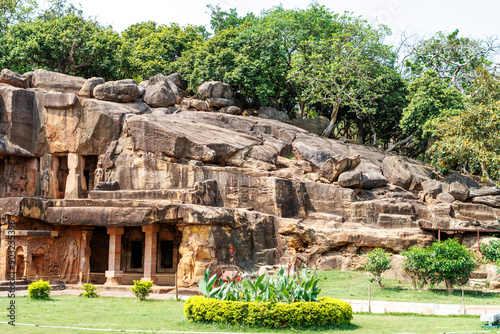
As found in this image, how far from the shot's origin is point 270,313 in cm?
1408

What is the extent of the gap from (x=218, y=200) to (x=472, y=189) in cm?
1624

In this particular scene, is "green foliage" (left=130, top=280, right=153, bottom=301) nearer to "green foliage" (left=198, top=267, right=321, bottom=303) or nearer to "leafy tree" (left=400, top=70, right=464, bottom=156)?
"green foliage" (left=198, top=267, right=321, bottom=303)

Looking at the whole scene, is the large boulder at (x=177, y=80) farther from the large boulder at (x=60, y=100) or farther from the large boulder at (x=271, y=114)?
the large boulder at (x=60, y=100)

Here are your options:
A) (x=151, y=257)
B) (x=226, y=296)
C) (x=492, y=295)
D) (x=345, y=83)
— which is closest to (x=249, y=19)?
(x=345, y=83)

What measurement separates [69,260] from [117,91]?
1193cm

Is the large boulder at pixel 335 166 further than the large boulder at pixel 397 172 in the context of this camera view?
No

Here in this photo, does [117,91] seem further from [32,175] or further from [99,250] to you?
[99,250]

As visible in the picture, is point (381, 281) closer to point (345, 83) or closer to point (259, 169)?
point (259, 169)

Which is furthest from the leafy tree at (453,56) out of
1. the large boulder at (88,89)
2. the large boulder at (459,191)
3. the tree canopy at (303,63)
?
the large boulder at (88,89)

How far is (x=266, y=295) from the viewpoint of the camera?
47.6ft

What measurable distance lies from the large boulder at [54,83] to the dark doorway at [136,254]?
11278mm

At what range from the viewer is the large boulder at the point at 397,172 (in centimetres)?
3450

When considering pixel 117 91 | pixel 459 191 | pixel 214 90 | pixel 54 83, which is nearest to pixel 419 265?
pixel 459 191

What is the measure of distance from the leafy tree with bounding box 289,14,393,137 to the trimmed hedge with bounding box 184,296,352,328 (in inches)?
1056
